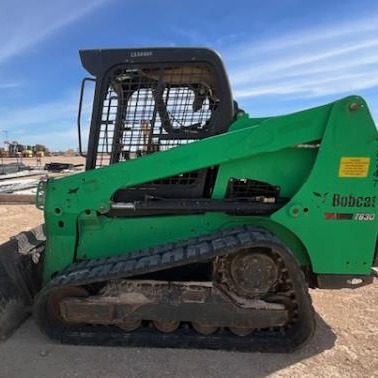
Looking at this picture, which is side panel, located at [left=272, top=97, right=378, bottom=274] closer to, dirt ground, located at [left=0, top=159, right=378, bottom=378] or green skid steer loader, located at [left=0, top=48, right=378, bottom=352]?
green skid steer loader, located at [left=0, top=48, right=378, bottom=352]

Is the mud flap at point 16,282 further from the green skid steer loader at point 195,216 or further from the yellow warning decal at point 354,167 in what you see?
the yellow warning decal at point 354,167

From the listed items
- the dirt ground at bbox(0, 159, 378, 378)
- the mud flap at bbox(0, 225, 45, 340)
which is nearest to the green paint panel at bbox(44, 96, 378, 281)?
the mud flap at bbox(0, 225, 45, 340)

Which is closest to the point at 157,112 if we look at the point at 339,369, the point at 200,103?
the point at 200,103

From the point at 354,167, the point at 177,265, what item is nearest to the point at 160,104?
the point at 177,265

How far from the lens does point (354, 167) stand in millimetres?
3994

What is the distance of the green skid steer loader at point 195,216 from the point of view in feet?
12.9

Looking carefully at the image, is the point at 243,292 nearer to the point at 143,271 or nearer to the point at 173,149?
the point at 143,271

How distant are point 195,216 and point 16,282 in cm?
201

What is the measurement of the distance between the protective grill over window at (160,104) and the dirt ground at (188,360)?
1.99 m

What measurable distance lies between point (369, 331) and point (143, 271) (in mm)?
2518

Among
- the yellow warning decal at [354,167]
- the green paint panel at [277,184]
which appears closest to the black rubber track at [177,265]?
the green paint panel at [277,184]

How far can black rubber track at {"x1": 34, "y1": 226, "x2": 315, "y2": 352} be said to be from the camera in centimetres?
373

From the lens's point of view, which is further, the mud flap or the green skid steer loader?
the mud flap

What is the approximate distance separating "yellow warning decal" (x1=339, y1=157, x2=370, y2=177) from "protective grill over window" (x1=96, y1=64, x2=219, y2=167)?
4.37 feet
